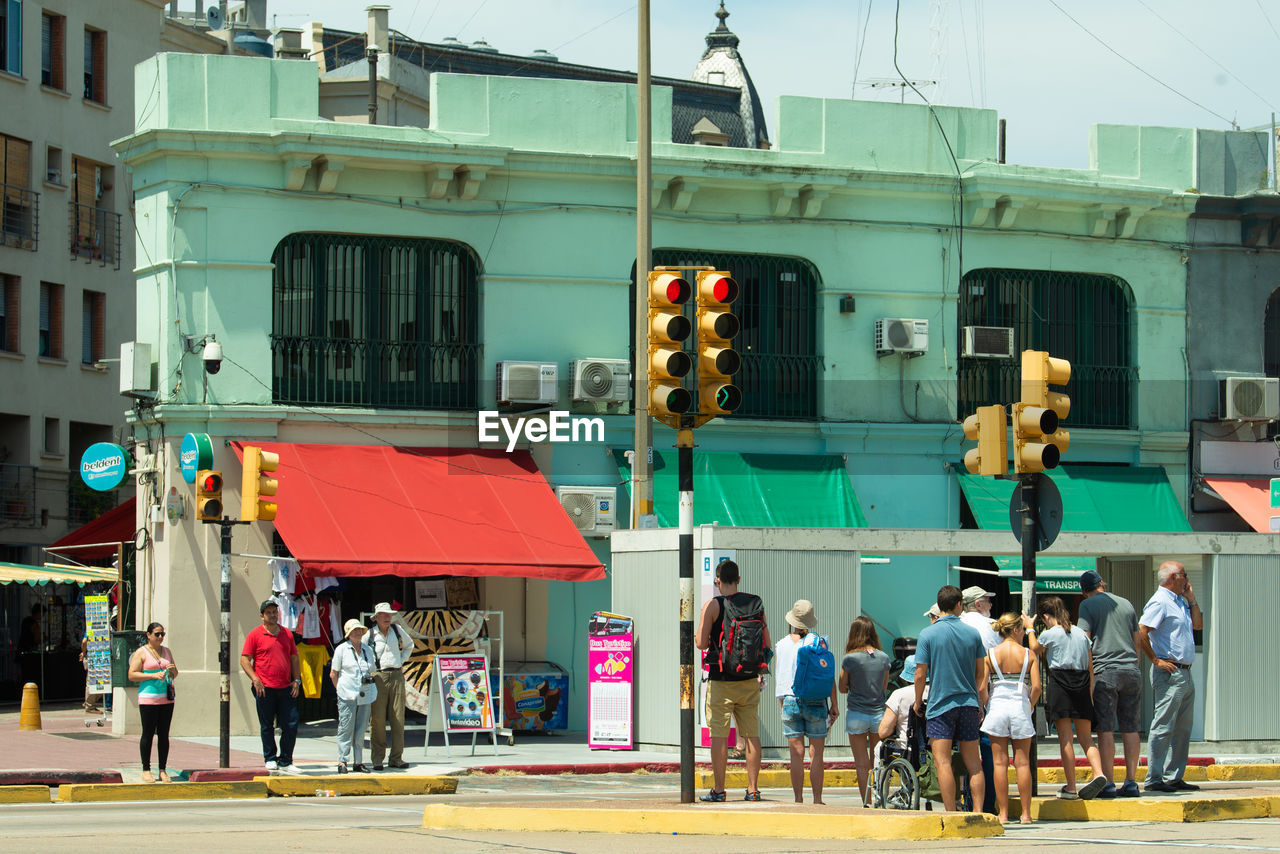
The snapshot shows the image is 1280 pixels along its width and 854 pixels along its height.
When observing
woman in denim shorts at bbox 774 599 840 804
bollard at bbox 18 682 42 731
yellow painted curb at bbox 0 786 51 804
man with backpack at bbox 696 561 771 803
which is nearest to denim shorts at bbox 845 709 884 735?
woman in denim shorts at bbox 774 599 840 804

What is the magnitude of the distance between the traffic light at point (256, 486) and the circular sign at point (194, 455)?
4.66 feet

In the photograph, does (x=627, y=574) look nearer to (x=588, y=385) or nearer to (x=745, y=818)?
(x=588, y=385)

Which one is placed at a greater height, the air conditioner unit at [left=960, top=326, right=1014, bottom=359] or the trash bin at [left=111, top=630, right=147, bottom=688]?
the air conditioner unit at [left=960, top=326, right=1014, bottom=359]

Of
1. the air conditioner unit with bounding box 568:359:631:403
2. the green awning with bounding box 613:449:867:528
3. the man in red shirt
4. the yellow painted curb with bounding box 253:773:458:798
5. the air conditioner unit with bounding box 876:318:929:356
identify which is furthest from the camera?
the air conditioner unit with bounding box 876:318:929:356

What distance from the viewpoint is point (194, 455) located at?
21.3 metres

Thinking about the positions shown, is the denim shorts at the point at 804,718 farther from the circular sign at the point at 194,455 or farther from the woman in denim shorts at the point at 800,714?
the circular sign at the point at 194,455

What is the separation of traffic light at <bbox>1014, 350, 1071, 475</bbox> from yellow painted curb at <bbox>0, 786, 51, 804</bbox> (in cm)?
971

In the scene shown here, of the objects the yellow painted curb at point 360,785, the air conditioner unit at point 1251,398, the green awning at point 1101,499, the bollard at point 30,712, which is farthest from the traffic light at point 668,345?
the air conditioner unit at point 1251,398

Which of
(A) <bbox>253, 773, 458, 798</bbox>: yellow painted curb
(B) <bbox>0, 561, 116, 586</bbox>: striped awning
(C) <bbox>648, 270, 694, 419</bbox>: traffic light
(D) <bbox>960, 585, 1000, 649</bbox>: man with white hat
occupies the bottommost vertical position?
(A) <bbox>253, 773, 458, 798</bbox>: yellow painted curb

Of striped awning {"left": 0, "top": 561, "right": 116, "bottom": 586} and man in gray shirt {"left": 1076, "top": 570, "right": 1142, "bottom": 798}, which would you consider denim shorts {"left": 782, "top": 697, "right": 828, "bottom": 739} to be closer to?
man in gray shirt {"left": 1076, "top": 570, "right": 1142, "bottom": 798}

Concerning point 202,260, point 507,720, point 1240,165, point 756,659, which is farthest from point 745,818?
point 1240,165

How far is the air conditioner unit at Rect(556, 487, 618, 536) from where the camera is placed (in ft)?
79.1

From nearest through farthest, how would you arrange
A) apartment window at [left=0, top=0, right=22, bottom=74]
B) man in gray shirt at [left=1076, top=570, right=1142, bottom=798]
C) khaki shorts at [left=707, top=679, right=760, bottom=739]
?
khaki shorts at [left=707, top=679, right=760, bottom=739]
man in gray shirt at [left=1076, top=570, right=1142, bottom=798]
apartment window at [left=0, top=0, right=22, bottom=74]

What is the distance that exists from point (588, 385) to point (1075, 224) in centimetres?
821
